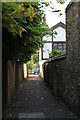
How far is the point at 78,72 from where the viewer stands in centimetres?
649

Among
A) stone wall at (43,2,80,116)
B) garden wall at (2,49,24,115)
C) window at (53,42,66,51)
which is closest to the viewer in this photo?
garden wall at (2,49,24,115)

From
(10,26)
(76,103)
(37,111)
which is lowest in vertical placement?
(37,111)

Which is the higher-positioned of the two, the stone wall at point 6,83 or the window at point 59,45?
the window at point 59,45

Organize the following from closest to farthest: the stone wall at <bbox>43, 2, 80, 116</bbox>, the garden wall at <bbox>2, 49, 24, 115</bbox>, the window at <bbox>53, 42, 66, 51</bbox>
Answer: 1. the garden wall at <bbox>2, 49, 24, 115</bbox>
2. the stone wall at <bbox>43, 2, 80, 116</bbox>
3. the window at <bbox>53, 42, 66, 51</bbox>

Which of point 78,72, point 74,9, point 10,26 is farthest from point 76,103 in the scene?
point 10,26

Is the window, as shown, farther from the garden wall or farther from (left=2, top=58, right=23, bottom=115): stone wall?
the garden wall

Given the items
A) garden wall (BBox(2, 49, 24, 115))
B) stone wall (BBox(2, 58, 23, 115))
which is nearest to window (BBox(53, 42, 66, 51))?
stone wall (BBox(2, 58, 23, 115))

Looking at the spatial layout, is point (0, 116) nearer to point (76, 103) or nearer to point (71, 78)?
point (76, 103)

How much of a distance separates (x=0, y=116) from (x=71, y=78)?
3.21m

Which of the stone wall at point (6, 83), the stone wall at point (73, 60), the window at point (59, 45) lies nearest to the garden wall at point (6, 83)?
the stone wall at point (6, 83)

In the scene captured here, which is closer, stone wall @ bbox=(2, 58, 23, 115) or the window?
stone wall @ bbox=(2, 58, 23, 115)

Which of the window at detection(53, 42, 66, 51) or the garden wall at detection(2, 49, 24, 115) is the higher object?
the window at detection(53, 42, 66, 51)

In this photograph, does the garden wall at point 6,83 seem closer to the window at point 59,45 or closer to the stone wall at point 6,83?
the stone wall at point 6,83

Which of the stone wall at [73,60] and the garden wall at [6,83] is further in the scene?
the stone wall at [73,60]
